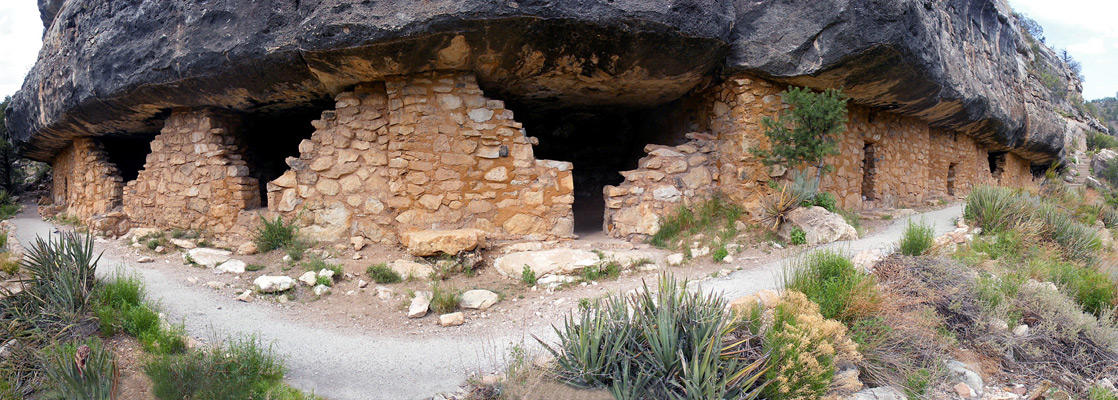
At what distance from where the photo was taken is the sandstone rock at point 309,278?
5227 mm

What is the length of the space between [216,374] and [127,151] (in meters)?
9.47

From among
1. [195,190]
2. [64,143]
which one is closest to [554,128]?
[195,190]

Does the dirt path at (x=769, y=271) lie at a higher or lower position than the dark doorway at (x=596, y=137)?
lower

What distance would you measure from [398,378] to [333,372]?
0.45 meters

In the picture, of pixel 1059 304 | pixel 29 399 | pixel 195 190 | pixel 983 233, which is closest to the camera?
pixel 29 399

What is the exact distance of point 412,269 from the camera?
543 cm

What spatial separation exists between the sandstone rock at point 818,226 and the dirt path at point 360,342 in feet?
1.06

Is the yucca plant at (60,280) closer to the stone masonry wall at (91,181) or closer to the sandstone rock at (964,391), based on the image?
the stone masonry wall at (91,181)

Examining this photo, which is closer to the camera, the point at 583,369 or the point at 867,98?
the point at 583,369

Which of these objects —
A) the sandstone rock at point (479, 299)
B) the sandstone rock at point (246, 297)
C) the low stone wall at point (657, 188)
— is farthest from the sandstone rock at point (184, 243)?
the low stone wall at point (657, 188)

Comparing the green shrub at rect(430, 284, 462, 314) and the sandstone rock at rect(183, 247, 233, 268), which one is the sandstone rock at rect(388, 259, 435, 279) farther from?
the sandstone rock at rect(183, 247, 233, 268)

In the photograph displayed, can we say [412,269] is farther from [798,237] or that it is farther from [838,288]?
[798,237]

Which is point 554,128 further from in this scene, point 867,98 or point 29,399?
point 29,399

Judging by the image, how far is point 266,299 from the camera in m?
4.98
